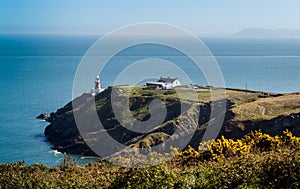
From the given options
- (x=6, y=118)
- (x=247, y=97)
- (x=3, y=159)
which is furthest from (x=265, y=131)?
(x=6, y=118)

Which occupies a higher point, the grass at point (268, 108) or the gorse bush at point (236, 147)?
the gorse bush at point (236, 147)

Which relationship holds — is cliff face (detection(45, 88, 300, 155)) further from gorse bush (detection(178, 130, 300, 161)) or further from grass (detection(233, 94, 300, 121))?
gorse bush (detection(178, 130, 300, 161))

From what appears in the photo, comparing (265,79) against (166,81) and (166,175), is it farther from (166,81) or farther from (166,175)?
(166,175)

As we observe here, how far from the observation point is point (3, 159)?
5219 cm

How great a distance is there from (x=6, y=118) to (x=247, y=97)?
41255 millimetres

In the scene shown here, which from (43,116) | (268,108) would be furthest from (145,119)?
(43,116)

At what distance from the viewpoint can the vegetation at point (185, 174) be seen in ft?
27.7

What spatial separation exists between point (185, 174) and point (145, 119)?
53.9 m

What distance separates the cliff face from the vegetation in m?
31.2

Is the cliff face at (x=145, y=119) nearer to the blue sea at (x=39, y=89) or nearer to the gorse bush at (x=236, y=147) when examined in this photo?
the blue sea at (x=39, y=89)

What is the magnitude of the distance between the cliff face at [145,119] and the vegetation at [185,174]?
103 feet

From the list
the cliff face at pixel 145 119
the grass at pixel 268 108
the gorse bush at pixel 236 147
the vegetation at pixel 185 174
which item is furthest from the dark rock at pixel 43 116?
the vegetation at pixel 185 174

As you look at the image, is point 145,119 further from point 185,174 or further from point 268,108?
point 185,174

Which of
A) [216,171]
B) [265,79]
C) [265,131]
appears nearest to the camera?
[216,171]
